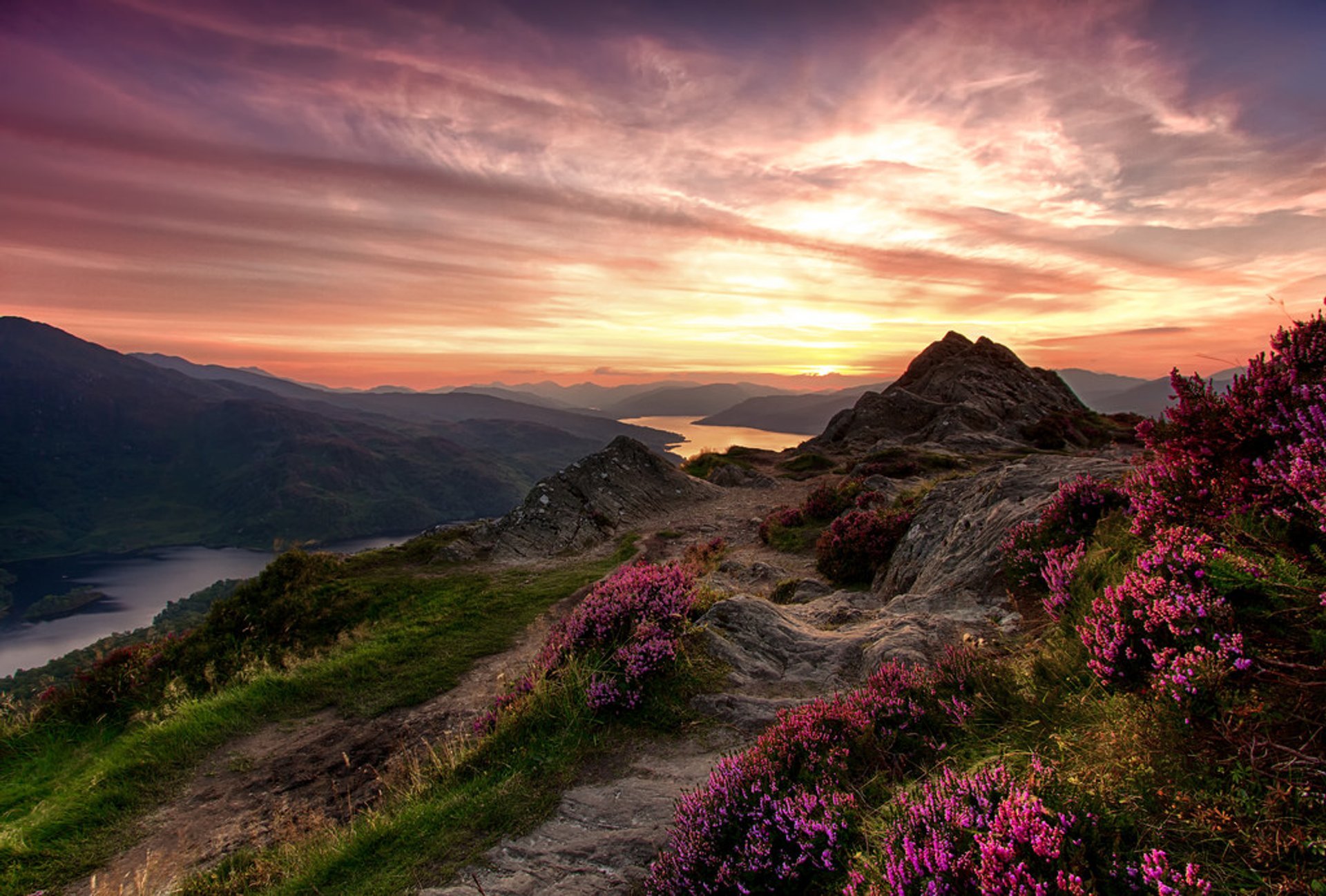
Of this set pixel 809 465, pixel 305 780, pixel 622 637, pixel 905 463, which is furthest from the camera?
pixel 809 465

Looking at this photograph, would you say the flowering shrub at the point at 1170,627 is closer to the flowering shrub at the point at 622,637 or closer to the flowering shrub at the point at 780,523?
the flowering shrub at the point at 622,637

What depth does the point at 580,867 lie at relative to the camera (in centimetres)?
437

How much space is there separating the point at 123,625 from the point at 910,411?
220835 millimetres

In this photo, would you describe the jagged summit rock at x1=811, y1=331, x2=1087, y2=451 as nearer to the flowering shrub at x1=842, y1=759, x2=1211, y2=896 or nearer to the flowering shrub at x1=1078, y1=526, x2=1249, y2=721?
the flowering shrub at x1=1078, y1=526, x2=1249, y2=721

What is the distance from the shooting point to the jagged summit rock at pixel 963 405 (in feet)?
141

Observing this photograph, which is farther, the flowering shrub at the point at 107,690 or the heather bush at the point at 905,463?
the heather bush at the point at 905,463

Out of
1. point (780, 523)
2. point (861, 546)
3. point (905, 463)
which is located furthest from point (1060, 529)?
point (905, 463)

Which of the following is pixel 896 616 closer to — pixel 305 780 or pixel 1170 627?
pixel 1170 627

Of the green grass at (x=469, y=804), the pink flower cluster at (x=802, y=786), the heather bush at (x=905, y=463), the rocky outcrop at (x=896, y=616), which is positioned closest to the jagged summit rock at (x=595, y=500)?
the heather bush at (x=905, y=463)

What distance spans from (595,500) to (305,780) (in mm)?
20101

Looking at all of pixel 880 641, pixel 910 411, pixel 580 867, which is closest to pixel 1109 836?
pixel 580 867

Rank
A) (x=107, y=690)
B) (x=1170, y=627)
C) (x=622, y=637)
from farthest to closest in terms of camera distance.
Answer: (x=107, y=690) → (x=622, y=637) → (x=1170, y=627)

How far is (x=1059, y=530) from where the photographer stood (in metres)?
7.79

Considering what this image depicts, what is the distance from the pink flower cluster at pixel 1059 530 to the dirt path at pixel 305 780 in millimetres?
5124
